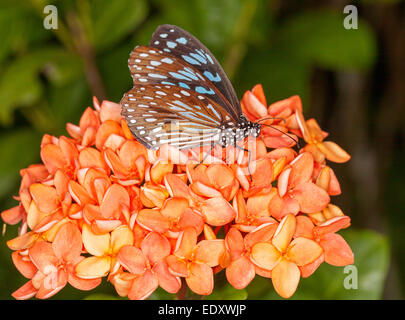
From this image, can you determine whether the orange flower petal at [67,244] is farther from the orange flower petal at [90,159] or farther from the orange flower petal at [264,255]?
the orange flower petal at [264,255]

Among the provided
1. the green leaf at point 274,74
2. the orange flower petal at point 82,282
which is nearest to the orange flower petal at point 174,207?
the orange flower petal at point 82,282

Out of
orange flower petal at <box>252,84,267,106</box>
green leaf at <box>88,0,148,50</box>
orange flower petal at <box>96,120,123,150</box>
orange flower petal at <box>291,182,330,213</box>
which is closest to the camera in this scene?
orange flower petal at <box>291,182,330,213</box>

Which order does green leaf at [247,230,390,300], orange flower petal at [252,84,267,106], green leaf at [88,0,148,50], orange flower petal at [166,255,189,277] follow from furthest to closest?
green leaf at [88,0,148,50]
green leaf at [247,230,390,300]
orange flower petal at [252,84,267,106]
orange flower petal at [166,255,189,277]

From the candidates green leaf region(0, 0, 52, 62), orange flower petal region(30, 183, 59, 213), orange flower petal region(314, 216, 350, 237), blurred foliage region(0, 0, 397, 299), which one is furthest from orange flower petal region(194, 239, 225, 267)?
green leaf region(0, 0, 52, 62)

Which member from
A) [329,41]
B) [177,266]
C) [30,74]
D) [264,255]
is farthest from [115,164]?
[329,41]

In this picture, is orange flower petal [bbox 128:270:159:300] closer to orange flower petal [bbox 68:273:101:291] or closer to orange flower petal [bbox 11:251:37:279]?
orange flower petal [bbox 68:273:101:291]

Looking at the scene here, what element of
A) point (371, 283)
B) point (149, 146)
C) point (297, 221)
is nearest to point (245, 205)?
point (297, 221)
